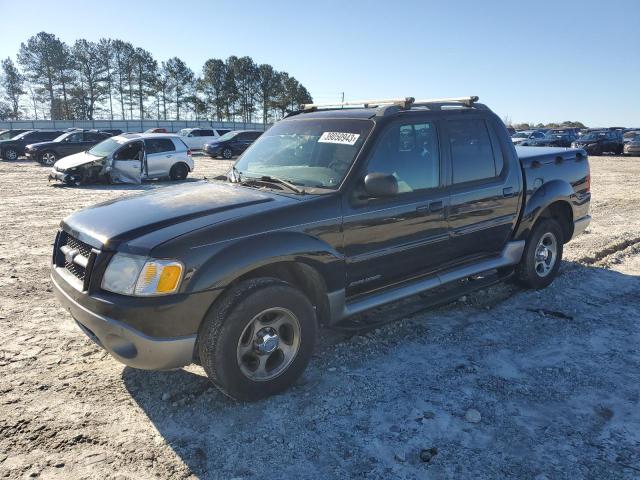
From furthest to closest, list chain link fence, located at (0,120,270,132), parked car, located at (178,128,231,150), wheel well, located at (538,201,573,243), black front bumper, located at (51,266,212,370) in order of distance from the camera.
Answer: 1. chain link fence, located at (0,120,270,132)
2. parked car, located at (178,128,231,150)
3. wheel well, located at (538,201,573,243)
4. black front bumper, located at (51,266,212,370)

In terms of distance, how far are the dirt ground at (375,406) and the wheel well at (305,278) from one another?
1.79 feet

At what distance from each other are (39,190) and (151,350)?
43.9 feet

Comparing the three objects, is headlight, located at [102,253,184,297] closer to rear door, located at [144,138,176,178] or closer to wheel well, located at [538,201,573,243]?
wheel well, located at [538,201,573,243]

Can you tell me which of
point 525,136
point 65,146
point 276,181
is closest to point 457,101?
point 276,181

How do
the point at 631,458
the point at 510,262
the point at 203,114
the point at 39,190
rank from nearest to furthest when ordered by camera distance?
the point at 631,458 < the point at 510,262 < the point at 39,190 < the point at 203,114

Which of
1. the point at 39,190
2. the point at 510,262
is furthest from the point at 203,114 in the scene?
the point at 510,262

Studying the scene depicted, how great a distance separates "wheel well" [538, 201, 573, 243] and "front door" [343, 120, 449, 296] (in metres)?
2.09

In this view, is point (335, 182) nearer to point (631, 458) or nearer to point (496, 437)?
point (496, 437)

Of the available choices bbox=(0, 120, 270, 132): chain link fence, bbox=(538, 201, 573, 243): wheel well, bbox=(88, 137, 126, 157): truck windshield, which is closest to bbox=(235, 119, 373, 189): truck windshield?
bbox=(538, 201, 573, 243): wheel well

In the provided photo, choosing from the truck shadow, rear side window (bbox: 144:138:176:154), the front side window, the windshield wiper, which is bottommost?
the truck shadow

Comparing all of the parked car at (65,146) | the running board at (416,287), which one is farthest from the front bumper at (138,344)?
the parked car at (65,146)

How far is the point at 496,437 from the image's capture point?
2957 millimetres

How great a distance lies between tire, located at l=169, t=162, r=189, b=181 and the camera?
665 inches

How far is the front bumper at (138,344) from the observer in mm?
2863
